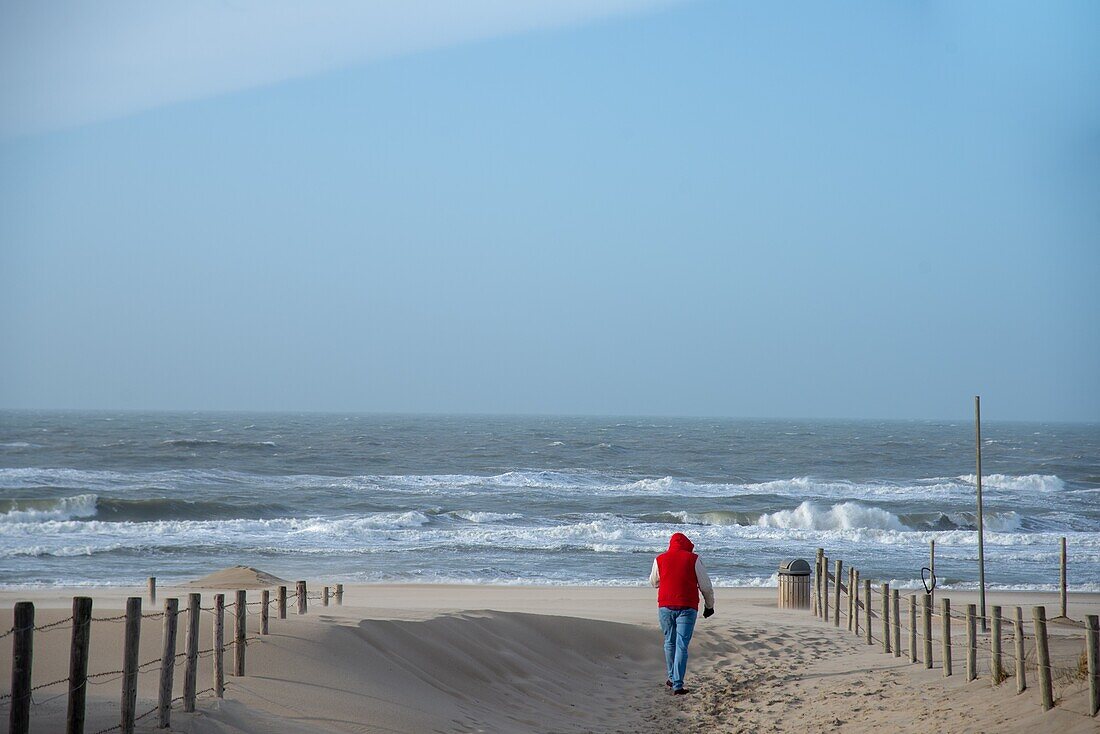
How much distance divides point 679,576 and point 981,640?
5640 mm

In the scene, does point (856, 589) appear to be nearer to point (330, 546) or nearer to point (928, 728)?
point (928, 728)

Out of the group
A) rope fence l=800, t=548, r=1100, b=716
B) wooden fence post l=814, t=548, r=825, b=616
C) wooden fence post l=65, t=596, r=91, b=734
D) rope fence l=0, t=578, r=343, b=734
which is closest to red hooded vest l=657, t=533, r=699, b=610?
rope fence l=800, t=548, r=1100, b=716

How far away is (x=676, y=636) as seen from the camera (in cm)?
1016

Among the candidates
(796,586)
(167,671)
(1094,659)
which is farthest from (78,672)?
(796,586)

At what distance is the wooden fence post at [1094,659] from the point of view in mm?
7004

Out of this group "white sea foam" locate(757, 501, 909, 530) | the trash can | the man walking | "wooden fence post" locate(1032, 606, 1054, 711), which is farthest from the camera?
"white sea foam" locate(757, 501, 909, 530)

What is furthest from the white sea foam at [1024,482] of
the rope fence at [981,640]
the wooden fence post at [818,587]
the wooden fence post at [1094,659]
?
the wooden fence post at [1094,659]

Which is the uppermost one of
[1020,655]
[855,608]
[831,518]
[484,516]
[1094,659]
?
[1094,659]

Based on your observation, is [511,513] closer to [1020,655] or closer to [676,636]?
[676,636]

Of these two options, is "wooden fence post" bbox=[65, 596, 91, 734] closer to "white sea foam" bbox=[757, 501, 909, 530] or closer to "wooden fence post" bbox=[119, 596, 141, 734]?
"wooden fence post" bbox=[119, 596, 141, 734]

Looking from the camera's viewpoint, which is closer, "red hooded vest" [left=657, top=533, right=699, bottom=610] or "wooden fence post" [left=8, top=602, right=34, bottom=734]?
"wooden fence post" [left=8, top=602, right=34, bottom=734]

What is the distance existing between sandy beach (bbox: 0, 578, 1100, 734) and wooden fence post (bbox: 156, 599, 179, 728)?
11cm

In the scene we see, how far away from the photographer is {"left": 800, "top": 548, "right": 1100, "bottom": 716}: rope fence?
759cm

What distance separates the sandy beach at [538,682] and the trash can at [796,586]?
192 cm
